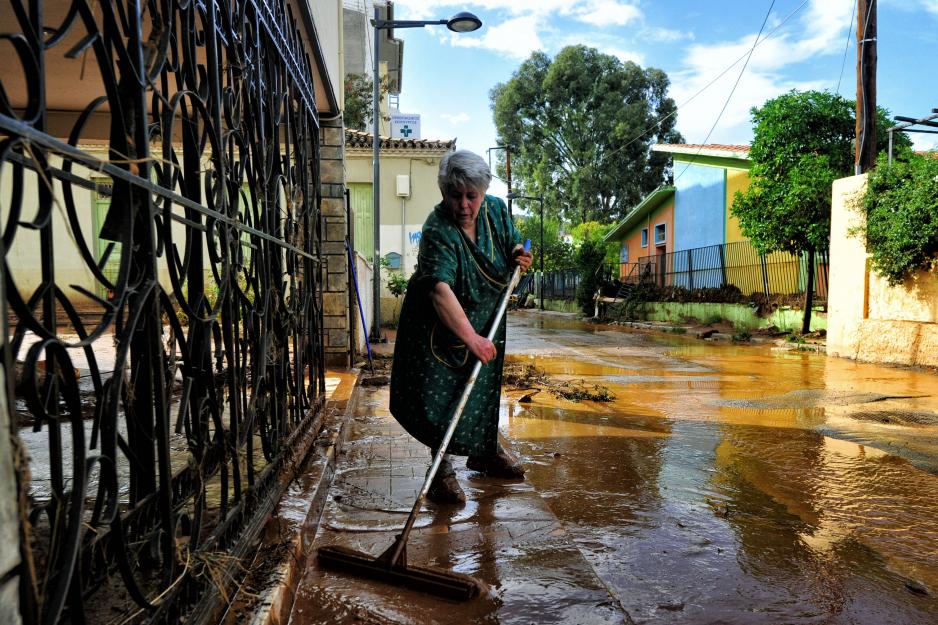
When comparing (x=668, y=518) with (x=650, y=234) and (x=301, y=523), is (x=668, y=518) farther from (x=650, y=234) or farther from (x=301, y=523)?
(x=650, y=234)

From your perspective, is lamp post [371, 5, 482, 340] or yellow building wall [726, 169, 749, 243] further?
yellow building wall [726, 169, 749, 243]

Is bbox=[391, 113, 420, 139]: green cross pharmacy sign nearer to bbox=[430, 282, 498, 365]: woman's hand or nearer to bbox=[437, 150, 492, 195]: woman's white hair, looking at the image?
bbox=[437, 150, 492, 195]: woman's white hair

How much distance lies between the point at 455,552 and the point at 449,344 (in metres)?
1.05

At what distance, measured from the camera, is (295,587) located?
7.87 ft

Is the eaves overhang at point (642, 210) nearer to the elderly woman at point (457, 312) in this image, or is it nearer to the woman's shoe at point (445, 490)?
the elderly woman at point (457, 312)

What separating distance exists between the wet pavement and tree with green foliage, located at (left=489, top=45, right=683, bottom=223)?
34764 mm

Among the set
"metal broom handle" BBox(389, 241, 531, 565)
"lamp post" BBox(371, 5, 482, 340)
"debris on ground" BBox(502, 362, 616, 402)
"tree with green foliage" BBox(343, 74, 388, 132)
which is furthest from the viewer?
"tree with green foliage" BBox(343, 74, 388, 132)

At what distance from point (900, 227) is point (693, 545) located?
887cm

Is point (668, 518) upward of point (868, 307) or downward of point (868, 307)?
downward

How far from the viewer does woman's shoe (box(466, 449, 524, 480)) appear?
3760 mm

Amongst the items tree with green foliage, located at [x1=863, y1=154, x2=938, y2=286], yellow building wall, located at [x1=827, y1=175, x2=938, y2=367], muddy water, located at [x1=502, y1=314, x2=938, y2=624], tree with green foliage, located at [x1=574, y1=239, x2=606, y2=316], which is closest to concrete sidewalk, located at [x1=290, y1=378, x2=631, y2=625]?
muddy water, located at [x1=502, y1=314, x2=938, y2=624]

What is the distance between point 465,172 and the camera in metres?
3.22

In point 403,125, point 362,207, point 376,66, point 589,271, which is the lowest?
point 589,271

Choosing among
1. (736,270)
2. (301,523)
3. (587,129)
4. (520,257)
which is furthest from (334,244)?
(587,129)
